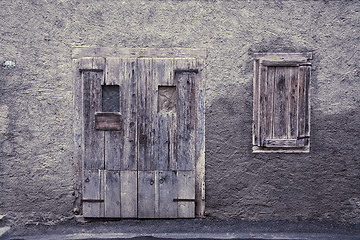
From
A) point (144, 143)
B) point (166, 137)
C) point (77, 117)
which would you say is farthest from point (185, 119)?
point (77, 117)

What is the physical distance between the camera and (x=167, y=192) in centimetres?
397

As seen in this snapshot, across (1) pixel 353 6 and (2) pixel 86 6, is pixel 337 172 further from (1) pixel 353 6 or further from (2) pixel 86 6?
(2) pixel 86 6

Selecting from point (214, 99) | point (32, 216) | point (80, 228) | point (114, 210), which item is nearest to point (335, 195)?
point (214, 99)

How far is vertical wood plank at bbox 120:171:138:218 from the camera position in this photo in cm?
396

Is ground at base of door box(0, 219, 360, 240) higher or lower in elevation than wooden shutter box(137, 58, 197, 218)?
lower

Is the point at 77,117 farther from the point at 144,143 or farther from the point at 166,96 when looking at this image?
the point at 166,96

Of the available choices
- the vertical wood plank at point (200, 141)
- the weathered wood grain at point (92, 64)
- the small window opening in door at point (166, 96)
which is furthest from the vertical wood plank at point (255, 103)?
the weathered wood grain at point (92, 64)

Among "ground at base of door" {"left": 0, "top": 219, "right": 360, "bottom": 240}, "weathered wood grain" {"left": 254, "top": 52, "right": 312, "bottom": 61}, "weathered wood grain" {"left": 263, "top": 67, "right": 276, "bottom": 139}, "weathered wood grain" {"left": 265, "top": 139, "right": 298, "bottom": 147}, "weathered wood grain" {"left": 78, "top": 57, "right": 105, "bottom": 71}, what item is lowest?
"ground at base of door" {"left": 0, "top": 219, "right": 360, "bottom": 240}

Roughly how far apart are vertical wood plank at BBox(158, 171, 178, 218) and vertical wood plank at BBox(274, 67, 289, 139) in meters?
1.31

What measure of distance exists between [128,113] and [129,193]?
92 cm

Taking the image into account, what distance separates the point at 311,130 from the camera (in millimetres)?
3959

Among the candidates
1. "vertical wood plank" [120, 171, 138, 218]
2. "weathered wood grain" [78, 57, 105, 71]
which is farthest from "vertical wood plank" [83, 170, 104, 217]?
"weathered wood grain" [78, 57, 105, 71]

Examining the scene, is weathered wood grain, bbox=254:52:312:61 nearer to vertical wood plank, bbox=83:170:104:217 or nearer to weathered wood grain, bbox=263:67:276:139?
weathered wood grain, bbox=263:67:276:139

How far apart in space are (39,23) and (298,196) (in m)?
3.56
